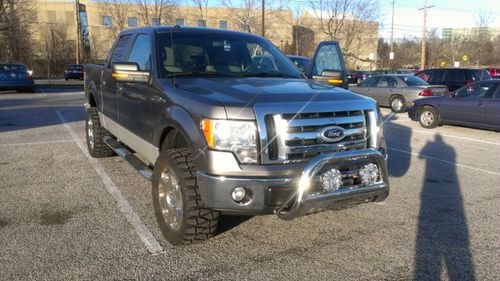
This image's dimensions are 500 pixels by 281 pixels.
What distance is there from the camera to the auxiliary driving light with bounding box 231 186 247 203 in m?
3.26

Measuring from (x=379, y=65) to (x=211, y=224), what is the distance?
217ft

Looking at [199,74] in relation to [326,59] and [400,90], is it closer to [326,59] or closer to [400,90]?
[326,59]

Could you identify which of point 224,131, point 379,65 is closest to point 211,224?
point 224,131

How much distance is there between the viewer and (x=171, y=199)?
385 cm

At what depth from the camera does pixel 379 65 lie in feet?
214

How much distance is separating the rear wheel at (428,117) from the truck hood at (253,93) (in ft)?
28.8

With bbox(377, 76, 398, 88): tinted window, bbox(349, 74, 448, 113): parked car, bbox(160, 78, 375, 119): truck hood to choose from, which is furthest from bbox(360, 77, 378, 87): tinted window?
bbox(160, 78, 375, 119): truck hood

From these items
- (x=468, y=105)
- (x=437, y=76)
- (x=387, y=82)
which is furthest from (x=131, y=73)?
(x=437, y=76)

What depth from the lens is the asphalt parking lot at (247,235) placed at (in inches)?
131

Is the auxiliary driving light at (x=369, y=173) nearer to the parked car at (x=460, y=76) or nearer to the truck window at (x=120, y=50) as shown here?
the truck window at (x=120, y=50)

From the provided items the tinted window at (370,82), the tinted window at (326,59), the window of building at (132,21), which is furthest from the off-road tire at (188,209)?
the window of building at (132,21)

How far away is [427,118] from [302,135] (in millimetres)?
9813

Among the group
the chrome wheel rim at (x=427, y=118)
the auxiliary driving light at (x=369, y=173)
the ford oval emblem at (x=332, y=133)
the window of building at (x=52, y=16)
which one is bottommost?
the chrome wheel rim at (x=427, y=118)

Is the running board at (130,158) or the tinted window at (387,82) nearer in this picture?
the running board at (130,158)
